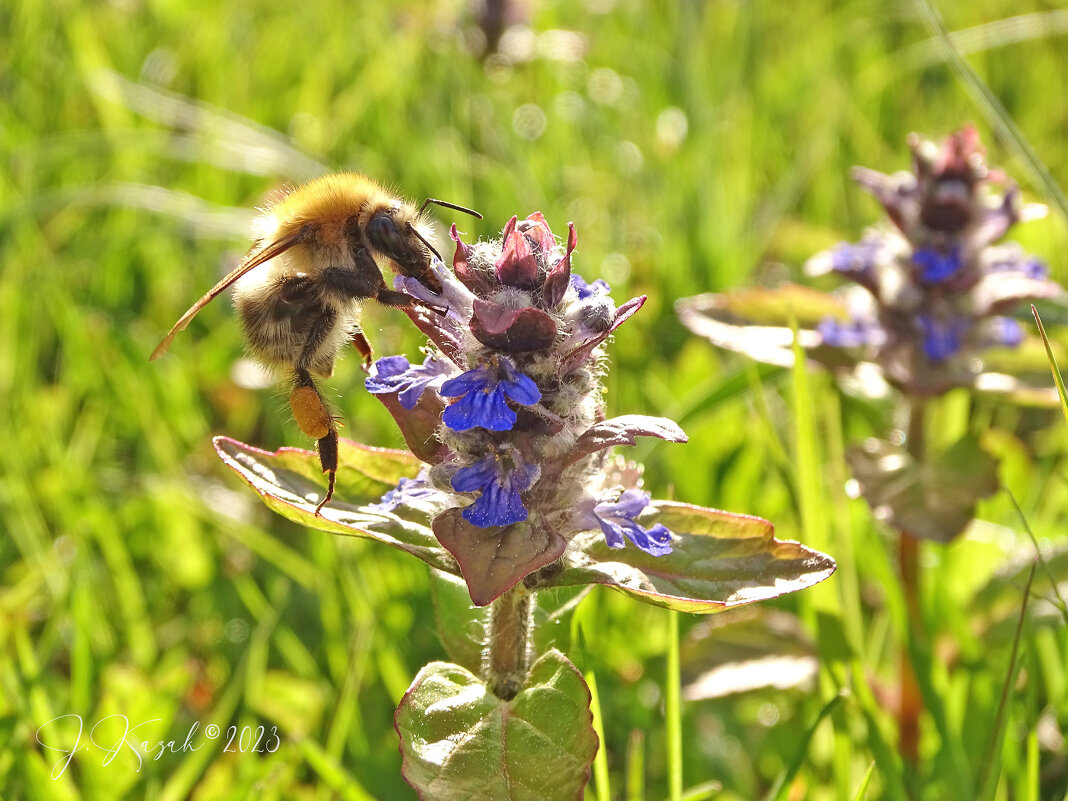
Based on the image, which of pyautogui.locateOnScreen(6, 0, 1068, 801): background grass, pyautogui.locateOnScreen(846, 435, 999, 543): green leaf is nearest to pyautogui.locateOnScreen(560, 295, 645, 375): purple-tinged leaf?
pyautogui.locateOnScreen(6, 0, 1068, 801): background grass

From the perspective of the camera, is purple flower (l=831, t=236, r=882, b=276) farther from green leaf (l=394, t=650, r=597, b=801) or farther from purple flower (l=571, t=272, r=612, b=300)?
green leaf (l=394, t=650, r=597, b=801)

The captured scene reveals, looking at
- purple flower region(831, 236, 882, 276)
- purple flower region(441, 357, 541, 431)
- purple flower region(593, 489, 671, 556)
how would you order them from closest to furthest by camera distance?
purple flower region(441, 357, 541, 431)
purple flower region(593, 489, 671, 556)
purple flower region(831, 236, 882, 276)

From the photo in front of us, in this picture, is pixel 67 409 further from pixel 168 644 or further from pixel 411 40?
pixel 411 40

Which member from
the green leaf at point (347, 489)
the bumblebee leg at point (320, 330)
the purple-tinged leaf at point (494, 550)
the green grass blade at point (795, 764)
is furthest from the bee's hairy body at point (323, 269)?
the green grass blade at point (795, 764)

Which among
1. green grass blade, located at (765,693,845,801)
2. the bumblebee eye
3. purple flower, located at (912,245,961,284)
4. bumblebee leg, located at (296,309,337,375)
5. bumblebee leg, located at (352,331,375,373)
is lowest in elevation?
green grass blade, located at (765,693,845,801)

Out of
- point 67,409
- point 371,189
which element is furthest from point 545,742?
point 67,409

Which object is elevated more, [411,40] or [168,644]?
[411,40]
